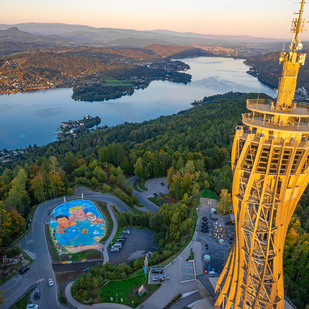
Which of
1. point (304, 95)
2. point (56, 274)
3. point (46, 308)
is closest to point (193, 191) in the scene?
point (56, 274)

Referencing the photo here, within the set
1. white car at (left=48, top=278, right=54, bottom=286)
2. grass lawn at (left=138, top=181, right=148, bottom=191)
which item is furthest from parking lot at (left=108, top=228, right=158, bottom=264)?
grass lawn at (left=138, top=181, right=148, bottom=191)

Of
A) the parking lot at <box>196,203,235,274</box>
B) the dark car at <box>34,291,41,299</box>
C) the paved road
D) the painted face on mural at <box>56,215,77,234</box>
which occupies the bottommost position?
the paved road

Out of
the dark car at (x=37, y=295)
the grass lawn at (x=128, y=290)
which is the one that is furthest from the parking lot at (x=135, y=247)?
the dark car at (x=37, y=295)

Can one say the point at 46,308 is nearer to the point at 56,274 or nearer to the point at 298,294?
the point at 56,274

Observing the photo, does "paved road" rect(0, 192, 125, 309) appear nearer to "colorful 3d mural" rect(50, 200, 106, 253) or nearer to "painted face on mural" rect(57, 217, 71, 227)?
"colorful 3d mural" rect(50, 200, 106, 253)

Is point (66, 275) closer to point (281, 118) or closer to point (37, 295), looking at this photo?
point (37, 295)

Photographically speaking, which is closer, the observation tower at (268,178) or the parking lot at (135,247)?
the observation tower at (268,178)

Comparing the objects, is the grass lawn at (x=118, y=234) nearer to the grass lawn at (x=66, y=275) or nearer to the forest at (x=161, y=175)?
the forest at (x=161, y=175)
